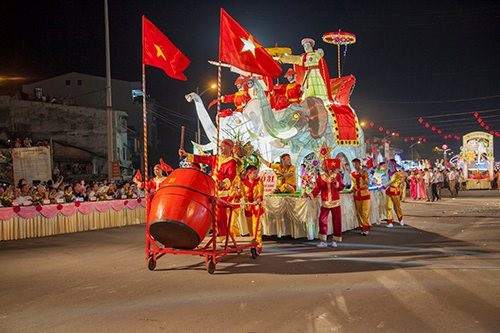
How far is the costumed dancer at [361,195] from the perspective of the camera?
12.1m

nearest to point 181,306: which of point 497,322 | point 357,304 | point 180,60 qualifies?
point 357,304

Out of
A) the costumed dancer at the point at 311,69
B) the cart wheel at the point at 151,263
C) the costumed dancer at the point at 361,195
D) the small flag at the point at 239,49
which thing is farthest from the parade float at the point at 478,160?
the cart wheel at the point at 151,263

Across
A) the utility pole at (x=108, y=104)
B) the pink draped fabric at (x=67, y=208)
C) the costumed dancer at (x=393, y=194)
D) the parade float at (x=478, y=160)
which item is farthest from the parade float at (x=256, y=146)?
the parade float at (x=478, y=160)

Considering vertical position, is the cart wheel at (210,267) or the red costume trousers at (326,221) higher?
the red costume trousers at (326,221)

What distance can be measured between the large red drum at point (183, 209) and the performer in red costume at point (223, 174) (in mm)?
837

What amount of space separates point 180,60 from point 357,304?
5663mm

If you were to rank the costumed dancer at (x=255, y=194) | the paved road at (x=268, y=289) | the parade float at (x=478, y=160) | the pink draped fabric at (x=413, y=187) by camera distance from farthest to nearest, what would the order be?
the parade float at (x=478, y=160) → the pink draped fabric at (x=413, y=187) → the costumed dancer at (x=255, y=194) → the paved road at (x=268, y=289)

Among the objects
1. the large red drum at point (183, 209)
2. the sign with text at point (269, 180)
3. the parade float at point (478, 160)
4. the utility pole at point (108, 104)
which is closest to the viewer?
the large red drum at point (183, 209)

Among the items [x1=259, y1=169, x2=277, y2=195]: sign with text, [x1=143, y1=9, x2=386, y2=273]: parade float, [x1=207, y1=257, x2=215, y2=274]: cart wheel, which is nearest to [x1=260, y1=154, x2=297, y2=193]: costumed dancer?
[x1=143, y1=9, x2=386, y2=273]: parade float

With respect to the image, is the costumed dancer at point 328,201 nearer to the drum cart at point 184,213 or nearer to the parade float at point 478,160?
the drum cart at point 184,213

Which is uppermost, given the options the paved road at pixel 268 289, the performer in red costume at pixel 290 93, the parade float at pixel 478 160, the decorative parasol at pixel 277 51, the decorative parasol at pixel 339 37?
the decorative parasol at pixel 339 37

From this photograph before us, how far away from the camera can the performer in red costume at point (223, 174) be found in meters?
8.79

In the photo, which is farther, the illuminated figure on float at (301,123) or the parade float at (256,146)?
the illuminated figure on float at (301,123)

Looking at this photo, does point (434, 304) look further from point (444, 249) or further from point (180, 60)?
point (180, 60)
